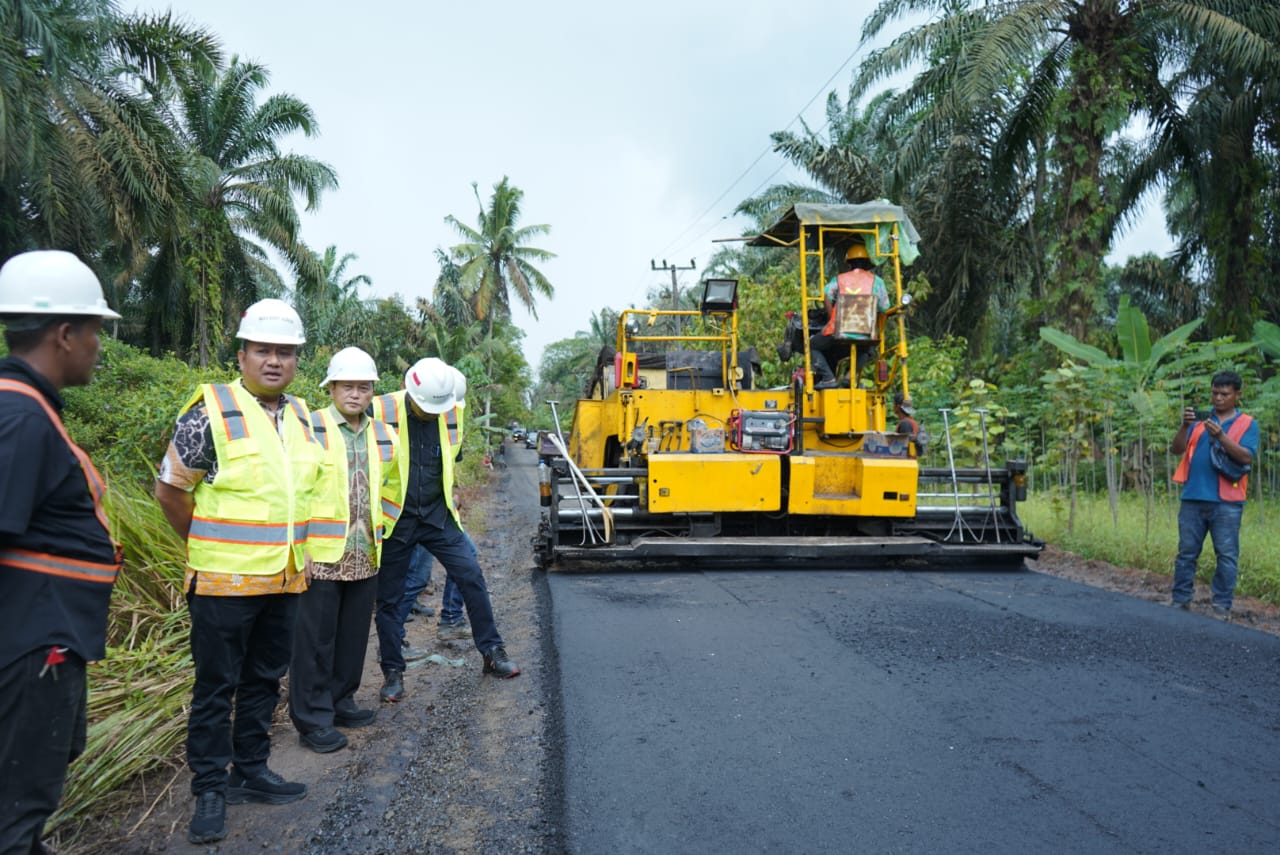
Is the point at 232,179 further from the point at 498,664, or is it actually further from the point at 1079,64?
the point at 498,664

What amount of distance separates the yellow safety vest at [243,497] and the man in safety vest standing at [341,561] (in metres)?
0.48

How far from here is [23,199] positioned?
65.8 ft

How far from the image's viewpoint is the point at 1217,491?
658 centimetres

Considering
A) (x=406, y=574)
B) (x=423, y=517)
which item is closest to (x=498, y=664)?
(x=406, y=574)

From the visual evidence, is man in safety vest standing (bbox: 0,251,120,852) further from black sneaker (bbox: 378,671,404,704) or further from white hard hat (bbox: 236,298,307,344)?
black sneaker (bbox: 378,671,404,704)

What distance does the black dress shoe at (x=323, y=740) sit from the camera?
409cm

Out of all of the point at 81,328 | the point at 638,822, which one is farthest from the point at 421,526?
the point at 81,328

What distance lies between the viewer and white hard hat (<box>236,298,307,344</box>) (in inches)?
134

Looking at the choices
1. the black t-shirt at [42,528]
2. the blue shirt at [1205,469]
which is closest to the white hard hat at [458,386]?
the black t-shirt at [42,528]

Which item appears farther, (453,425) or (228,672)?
(453,425)

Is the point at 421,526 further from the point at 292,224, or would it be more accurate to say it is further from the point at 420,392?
the point at 292,224

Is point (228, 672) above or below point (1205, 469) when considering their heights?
below

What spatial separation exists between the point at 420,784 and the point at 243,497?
1332 mm

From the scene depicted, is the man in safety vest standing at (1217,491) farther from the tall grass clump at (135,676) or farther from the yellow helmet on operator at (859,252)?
the tall grass clump at (135,676)
